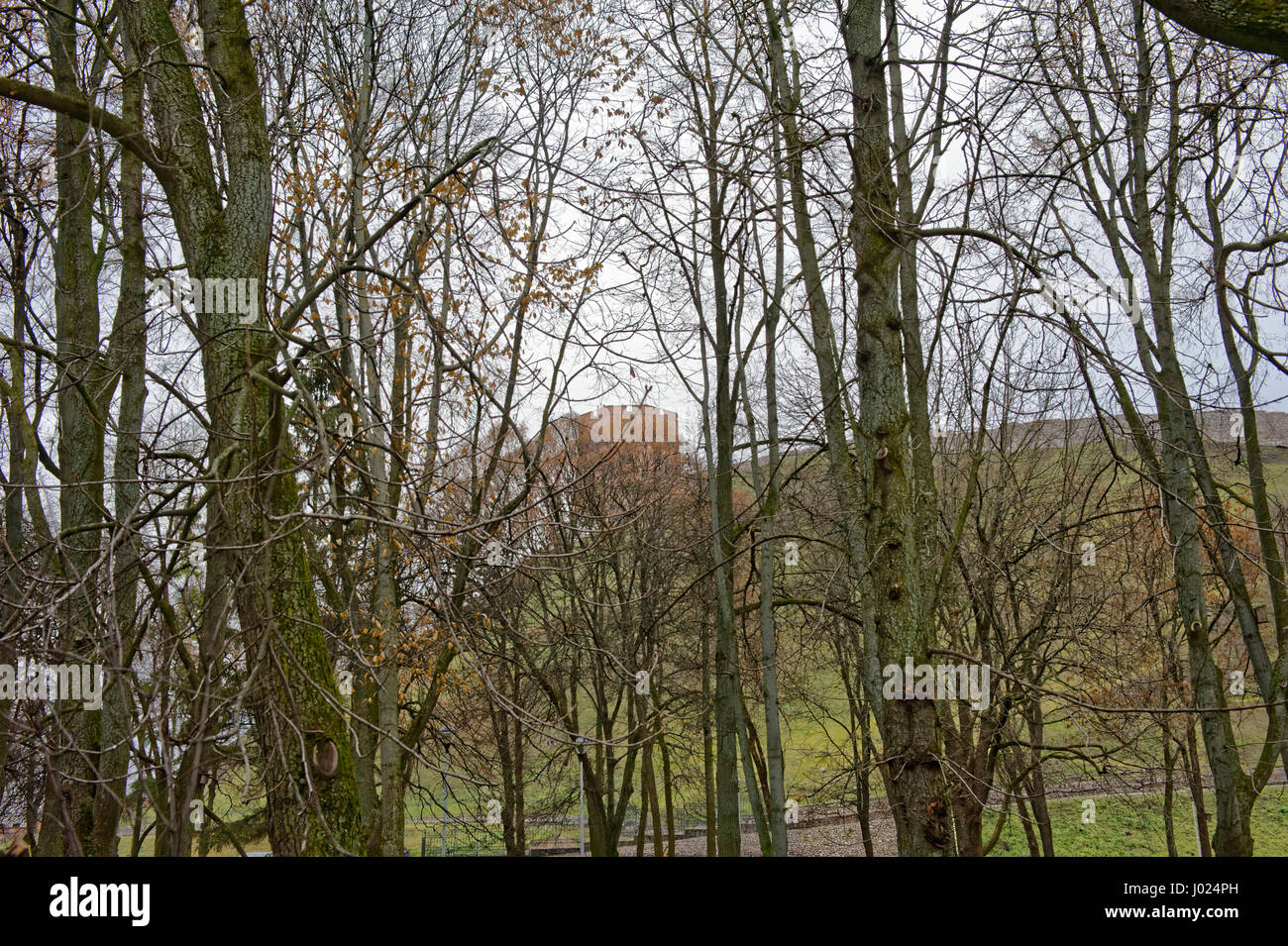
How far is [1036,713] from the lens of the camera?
12.8 m

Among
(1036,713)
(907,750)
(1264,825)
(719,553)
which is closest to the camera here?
(907,750)

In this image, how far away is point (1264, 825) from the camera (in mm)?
19266

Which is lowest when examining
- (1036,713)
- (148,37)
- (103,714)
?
(1036,713)

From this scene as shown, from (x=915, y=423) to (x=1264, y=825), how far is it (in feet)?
56.4

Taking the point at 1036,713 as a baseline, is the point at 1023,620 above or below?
above

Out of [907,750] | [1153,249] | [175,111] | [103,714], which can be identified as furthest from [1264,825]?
[175,111]

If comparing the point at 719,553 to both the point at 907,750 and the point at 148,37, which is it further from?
the point at 148,37
